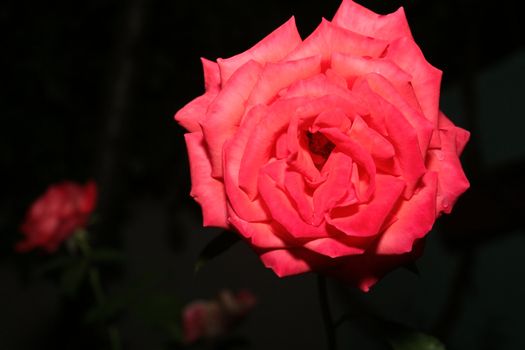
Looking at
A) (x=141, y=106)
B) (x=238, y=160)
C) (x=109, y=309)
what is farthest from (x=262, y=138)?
(x=141, y=106)

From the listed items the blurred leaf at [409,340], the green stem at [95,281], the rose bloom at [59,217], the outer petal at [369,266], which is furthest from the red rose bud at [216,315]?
the outer petal at [369,266]

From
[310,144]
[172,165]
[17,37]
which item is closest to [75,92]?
[17,37]

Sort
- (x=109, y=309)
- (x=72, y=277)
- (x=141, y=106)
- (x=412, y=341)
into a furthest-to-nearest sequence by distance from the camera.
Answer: (x=141, y=106), (x=72, y=277), (x=109, y=309), (x=412, y=341)

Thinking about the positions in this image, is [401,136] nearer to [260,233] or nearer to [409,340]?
[260,233]

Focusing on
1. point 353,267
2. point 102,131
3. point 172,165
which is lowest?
point 172,165

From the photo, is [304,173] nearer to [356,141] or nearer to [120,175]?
[356,141]

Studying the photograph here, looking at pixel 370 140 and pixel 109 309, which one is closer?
pixel 370 140

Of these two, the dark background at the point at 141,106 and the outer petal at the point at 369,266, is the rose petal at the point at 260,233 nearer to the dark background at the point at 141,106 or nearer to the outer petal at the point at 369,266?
the outer petal at the point at 369,266
